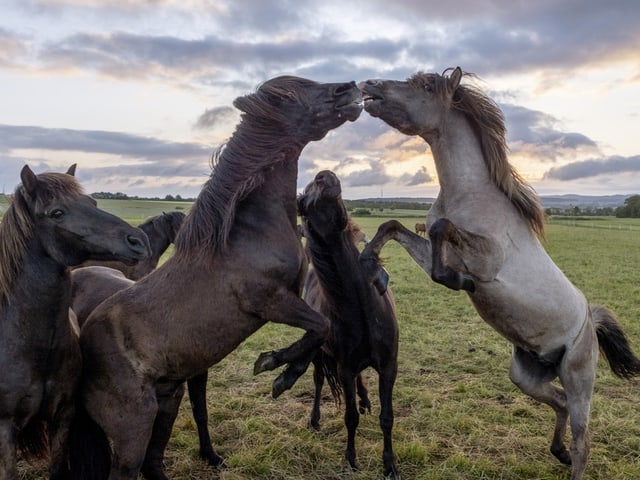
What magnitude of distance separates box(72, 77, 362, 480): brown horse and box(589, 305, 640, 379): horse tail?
9.66 feet

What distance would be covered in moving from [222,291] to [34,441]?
5.92 feet

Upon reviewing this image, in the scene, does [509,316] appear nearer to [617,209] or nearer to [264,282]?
[264,282]

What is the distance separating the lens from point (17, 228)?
10.6 feet

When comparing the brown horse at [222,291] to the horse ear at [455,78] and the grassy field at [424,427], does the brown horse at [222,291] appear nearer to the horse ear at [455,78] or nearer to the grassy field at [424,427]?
the horse ear at [455,78]

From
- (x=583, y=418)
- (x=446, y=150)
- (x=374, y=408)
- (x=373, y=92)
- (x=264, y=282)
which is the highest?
(x=373, y=92)

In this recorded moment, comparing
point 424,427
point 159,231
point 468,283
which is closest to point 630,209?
point 424,427

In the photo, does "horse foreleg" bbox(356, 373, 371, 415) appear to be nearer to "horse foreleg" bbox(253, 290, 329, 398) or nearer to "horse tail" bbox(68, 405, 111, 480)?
"horse foreleg" bbox(253, 290, 329, 398)

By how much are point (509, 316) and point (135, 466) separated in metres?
3.14

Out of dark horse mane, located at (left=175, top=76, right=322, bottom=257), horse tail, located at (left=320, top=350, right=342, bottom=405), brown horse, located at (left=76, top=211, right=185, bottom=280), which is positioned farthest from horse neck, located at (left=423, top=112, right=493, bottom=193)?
brown horse, located at (left=76, top=211, right=185, bottom=280)

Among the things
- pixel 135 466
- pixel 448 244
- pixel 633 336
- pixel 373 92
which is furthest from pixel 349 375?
pixel 633 336

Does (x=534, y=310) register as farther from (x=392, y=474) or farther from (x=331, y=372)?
(x=331, y=372)

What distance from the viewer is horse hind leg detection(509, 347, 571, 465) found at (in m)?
4.83

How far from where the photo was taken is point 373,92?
4.51m

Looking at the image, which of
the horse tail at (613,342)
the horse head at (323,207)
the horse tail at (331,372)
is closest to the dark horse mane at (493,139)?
the horse tail at (613,342)
